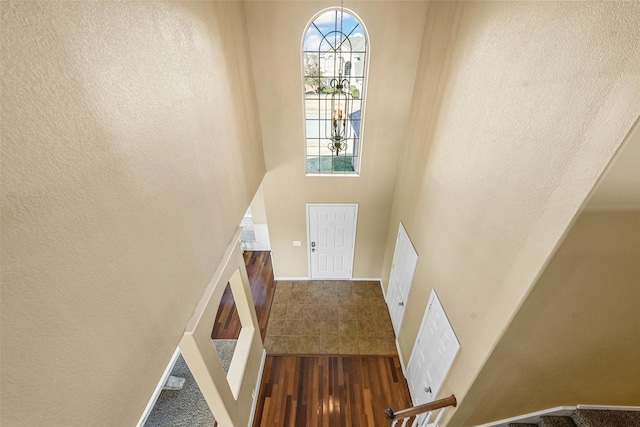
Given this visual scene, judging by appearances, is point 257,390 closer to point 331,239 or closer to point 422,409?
point 422,409

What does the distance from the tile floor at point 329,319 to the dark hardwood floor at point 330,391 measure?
0.20 metres

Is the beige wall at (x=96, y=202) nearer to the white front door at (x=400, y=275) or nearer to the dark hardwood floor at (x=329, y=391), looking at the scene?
the dark hardwood floor at (x=329, y=391)

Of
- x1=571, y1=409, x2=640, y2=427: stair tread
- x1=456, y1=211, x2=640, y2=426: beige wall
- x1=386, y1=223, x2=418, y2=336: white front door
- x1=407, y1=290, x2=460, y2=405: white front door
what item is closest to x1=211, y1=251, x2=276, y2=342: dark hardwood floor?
x1=386, y1=223, x2=418, y2=336: white front door


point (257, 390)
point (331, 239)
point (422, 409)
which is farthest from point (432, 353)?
point (331, 239)

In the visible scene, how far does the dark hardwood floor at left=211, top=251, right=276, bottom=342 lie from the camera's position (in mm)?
4816

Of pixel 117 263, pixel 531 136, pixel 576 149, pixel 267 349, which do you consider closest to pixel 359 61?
pixel 531 136

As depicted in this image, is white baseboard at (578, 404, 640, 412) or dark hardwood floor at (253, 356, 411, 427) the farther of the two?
dark hardwood floor at (253, 356, 411, 427)

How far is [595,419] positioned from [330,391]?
2.81 meters

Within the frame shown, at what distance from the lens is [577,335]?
1912 mm

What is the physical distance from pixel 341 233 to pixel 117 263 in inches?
167

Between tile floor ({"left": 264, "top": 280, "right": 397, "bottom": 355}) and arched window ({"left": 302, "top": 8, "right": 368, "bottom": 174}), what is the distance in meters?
2.52

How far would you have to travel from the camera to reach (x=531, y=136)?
1727mm

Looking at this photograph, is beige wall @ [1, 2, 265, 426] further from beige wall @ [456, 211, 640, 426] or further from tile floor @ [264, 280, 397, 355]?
tile floor @ [264, 280, 397, 355]

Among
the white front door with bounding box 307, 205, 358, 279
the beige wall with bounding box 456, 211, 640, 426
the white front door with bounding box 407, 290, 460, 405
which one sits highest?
the white front door with bounding box 307, 205, 358, 279
